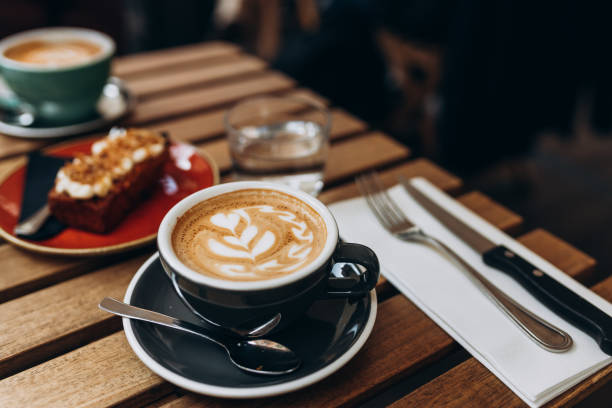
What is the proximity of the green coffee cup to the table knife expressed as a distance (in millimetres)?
744

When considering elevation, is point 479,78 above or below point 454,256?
below

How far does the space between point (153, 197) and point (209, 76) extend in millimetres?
634

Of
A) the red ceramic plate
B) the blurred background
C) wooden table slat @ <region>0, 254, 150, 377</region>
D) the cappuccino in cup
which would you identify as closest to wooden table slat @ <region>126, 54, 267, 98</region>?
the cappuccino in cup

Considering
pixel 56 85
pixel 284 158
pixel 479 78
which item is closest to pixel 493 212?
pixel 284 158

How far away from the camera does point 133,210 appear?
2.60ft

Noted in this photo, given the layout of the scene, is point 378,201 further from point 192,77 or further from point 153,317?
point 192,77

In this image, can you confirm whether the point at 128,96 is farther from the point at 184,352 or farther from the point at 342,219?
the point at 184,352

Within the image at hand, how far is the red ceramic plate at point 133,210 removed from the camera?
71 centimetres

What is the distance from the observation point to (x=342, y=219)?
0.79m

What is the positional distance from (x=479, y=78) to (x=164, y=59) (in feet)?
3.59

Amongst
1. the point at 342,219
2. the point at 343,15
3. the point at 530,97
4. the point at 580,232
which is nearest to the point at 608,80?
the point at 530,97

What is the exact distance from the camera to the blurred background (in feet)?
5.74

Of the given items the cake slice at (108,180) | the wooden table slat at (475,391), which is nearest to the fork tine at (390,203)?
the wooden table slat at (475,391)

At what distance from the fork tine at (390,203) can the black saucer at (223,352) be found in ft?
0.70
